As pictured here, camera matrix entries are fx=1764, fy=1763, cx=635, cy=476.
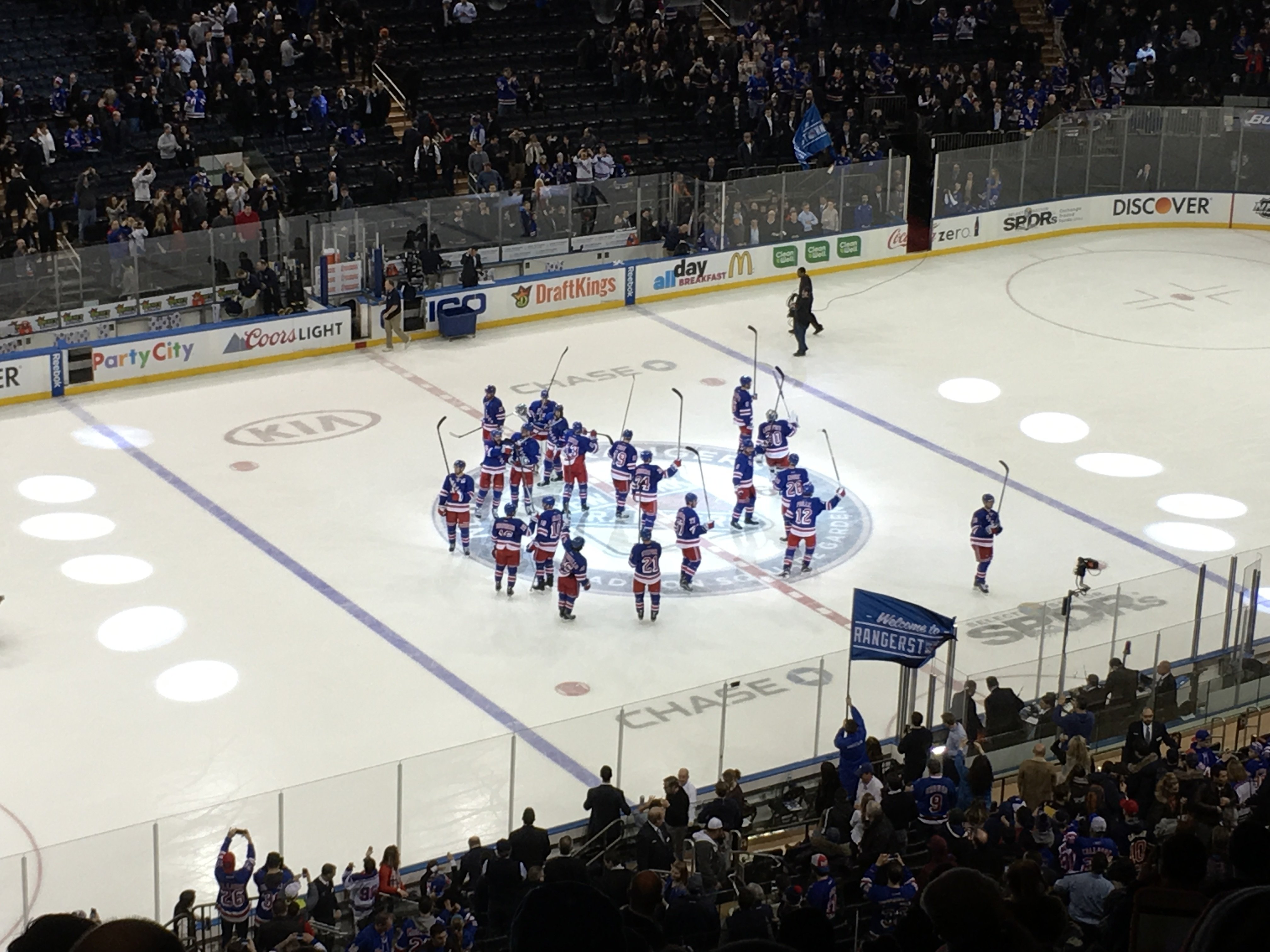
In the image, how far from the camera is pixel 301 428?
25438mm

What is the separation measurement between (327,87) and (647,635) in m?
18.2

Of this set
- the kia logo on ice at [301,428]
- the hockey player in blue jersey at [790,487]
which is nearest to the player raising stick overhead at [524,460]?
the hockey player in blue jersey at [790,487]

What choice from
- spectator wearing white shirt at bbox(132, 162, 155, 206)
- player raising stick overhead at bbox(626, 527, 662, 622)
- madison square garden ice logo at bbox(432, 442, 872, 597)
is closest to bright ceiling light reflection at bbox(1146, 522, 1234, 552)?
madison square garden ice logo at bbox(432, 442, 872, 597)

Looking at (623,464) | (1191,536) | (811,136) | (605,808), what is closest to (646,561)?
(623,464)

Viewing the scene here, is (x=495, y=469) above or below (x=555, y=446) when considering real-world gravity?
below

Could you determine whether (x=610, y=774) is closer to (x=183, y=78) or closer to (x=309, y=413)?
(x=309, y=413)

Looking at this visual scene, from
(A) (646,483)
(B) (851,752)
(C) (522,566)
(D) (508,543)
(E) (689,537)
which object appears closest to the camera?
(B) (851,752)

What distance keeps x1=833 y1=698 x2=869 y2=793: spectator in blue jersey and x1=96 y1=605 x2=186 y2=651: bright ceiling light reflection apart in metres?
7.95

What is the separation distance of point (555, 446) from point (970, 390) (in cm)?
807

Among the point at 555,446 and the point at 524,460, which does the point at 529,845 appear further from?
the point at 555,446

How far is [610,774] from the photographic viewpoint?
45.1 ft

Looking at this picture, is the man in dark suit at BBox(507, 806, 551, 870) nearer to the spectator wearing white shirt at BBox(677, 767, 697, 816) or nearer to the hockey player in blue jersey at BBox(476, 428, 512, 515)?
the spectator wearing white shirt at BBox(677, 767, 697, 816)

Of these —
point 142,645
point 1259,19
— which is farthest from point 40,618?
point 1259,19

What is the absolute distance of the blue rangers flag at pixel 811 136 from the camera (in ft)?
105
